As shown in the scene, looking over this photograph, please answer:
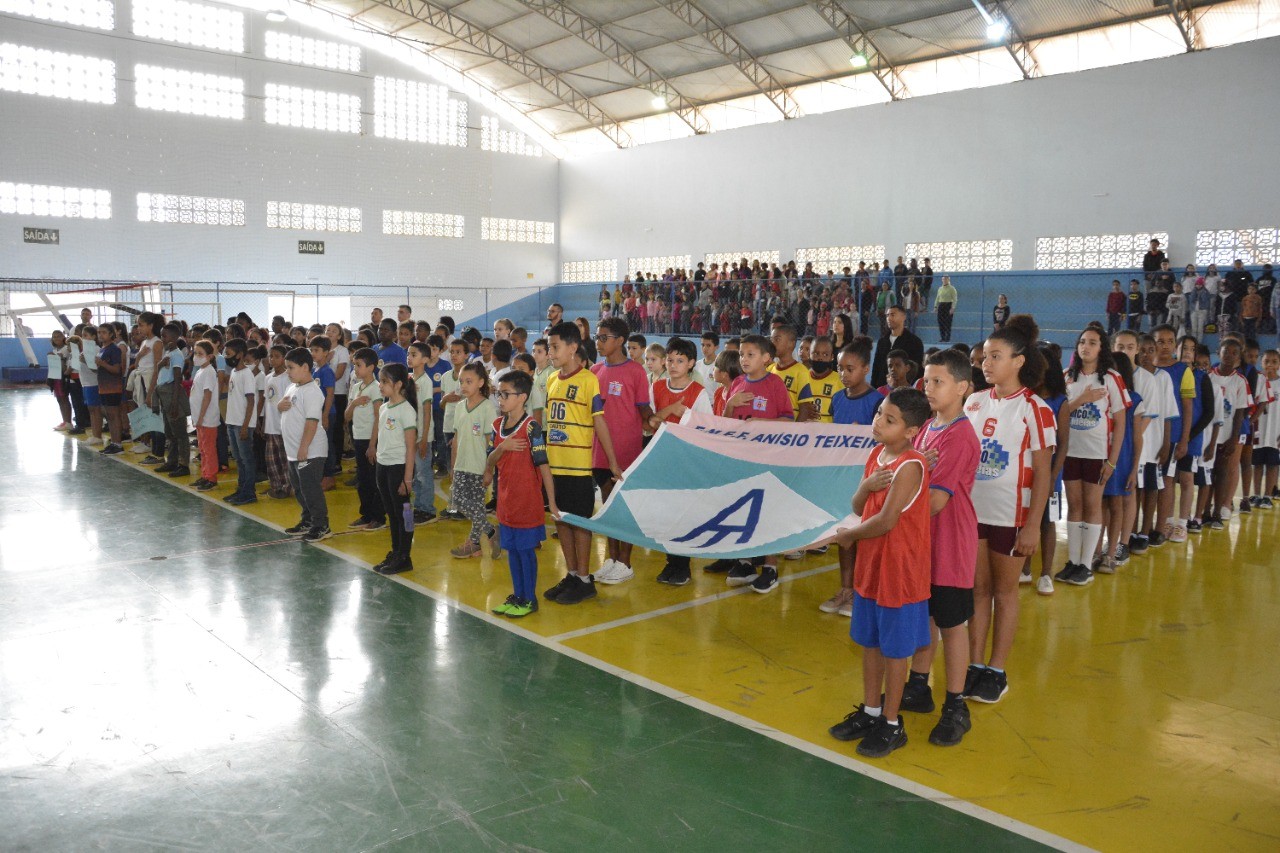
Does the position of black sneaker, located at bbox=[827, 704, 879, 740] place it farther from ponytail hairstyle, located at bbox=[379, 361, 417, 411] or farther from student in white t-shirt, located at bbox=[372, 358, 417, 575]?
ponytail hairstyle, located at bbox=[379, 361, 417, 411]

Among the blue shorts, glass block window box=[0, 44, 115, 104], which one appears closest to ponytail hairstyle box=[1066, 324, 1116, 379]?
the blue shorts

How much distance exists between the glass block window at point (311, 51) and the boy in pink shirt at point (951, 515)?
30.5m

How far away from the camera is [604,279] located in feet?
114

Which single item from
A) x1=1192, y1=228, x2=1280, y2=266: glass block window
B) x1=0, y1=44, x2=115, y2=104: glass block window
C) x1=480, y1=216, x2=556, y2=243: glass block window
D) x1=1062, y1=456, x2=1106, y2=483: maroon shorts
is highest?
x1=0, y1=44, x2=115, y2=104: glass block window

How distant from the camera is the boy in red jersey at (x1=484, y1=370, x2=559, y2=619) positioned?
588 centimetres

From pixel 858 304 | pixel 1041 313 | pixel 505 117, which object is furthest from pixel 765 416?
pixel 505 117

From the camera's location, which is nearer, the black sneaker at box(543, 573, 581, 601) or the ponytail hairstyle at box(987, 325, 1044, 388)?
the ponytail hairstyle at box(987, 325, 1044, 388)

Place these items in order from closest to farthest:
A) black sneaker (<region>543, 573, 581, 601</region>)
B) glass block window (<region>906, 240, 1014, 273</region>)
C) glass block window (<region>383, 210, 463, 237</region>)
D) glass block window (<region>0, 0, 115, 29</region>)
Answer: black sneaker (<region>543, 573, 581, 601</region>) → glass block window (<region>906, 240, 1014, 273</region>) → glass block window (<region>0, 0, 115, 29</region>) → glass block window (<region>383, 210, 463, 237</region>)

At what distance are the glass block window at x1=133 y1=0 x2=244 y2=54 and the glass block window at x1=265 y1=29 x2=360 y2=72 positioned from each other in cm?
102

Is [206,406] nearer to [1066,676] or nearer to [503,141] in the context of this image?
[1066,676]

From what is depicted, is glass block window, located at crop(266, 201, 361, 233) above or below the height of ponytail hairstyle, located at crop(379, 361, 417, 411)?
above

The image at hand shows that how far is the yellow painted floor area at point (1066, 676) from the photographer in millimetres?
3773

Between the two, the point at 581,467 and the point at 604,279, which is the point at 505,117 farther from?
the point at 581,467

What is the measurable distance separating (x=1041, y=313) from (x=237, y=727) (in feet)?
62.7
